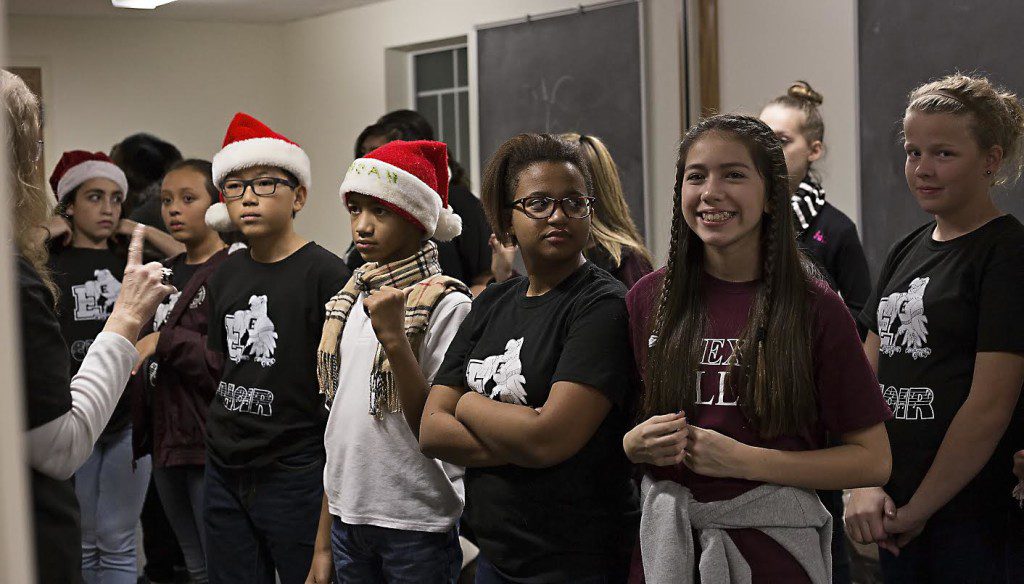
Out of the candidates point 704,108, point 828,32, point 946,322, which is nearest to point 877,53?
point 828,32

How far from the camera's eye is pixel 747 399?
1472 millimetres

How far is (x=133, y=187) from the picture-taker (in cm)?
323

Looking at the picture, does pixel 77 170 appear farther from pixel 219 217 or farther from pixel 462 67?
pixel 462 67

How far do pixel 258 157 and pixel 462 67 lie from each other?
1.28 m

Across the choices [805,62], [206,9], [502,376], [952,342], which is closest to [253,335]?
[502,376]

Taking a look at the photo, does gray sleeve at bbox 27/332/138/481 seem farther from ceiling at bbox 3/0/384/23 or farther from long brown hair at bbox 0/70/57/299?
ceiling at bbox 3/0/384/23

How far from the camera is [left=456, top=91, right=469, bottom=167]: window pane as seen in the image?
142 inches

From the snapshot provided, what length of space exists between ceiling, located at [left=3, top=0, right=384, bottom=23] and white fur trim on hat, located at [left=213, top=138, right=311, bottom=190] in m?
0.53

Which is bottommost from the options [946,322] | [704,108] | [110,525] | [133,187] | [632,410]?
[110,525]

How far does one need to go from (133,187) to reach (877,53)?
237 cm

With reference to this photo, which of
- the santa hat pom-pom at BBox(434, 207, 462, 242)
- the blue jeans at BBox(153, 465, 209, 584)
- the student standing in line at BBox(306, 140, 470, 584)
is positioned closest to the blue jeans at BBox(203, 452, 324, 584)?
the student standing in line at BBox(306, 140, 470, 584)

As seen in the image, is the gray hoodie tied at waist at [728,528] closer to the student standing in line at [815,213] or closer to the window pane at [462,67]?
the student standing in line at [815,213]

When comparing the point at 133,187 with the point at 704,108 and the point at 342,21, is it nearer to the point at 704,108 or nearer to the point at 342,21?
the point at 342,21

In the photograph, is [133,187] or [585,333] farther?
[133,187]
